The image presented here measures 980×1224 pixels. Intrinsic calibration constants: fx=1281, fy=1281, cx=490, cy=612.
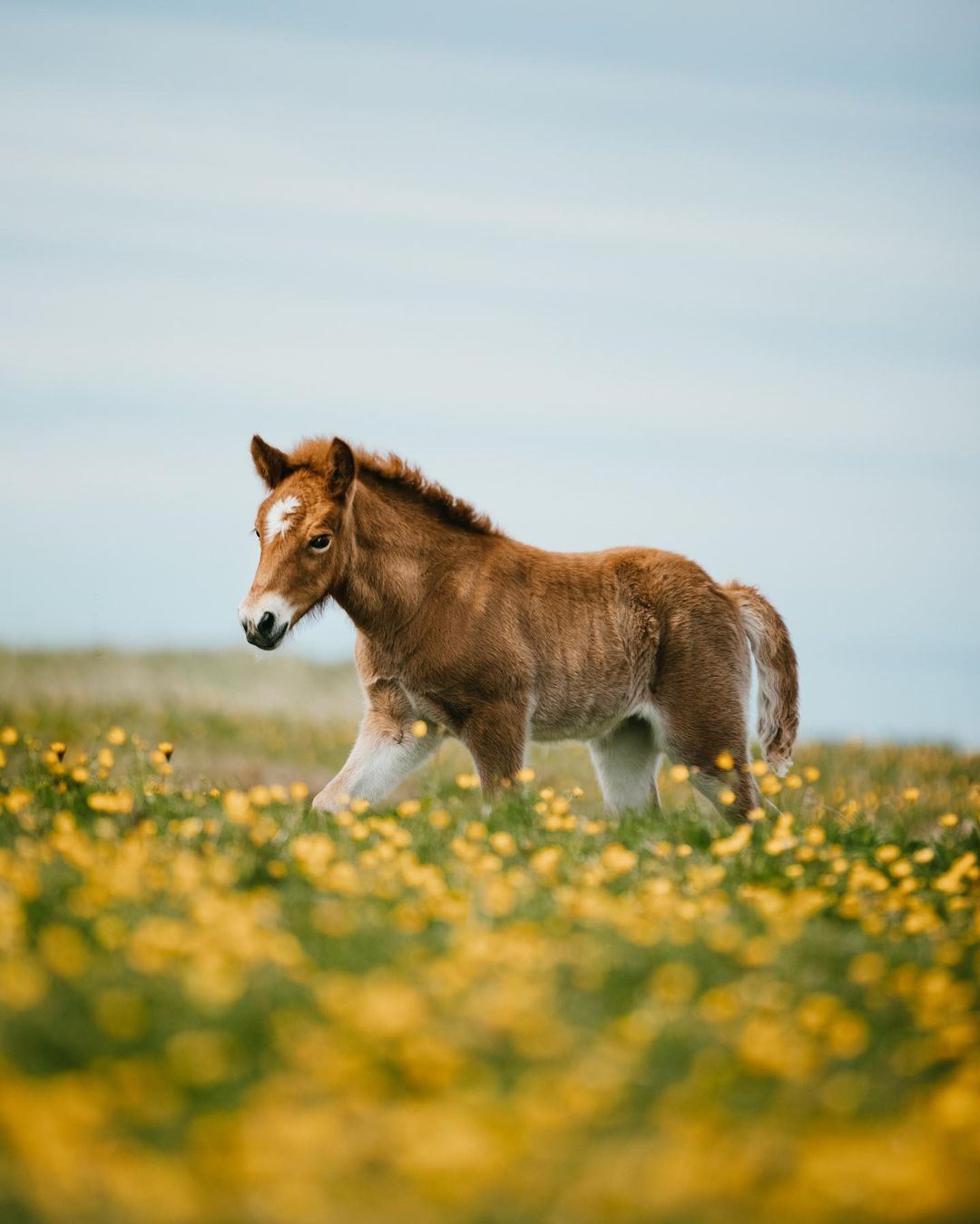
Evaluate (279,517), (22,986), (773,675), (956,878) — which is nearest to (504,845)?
(956,878)

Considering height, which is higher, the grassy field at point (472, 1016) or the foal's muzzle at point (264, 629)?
the foal's muzzle at point (264, 629)

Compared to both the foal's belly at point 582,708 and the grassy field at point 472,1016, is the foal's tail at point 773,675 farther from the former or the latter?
the grassy field at point 472,1016

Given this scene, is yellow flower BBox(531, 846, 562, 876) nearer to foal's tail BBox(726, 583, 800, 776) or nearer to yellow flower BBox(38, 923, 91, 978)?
yellow flower BBox(38, 923, 91, 978)

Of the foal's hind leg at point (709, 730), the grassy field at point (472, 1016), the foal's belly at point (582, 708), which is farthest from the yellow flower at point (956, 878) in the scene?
the foal's belly at point (582, 708)

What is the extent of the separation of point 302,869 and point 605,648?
3.91 metres

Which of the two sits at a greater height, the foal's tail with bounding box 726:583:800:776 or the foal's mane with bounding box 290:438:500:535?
the foal's mane with bounding box 290:438:500:535

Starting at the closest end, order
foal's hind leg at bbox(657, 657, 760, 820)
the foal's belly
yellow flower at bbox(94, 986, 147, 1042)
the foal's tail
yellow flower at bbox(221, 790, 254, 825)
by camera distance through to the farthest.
Result: yellow flower at bbox(94, 986, 147, 1042) < yellow flower at bbox(221, 790, 254, 825) < the foal's belly < foal's hind leg at bbox(657, 657, 760, 820) < the foal's tail

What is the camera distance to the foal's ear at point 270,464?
8641 mm

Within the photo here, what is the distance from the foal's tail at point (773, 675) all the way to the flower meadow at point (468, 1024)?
317cm

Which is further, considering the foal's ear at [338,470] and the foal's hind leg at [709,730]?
the foal's hind leg at [709,730]

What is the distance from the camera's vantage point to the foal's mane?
9.09 meters

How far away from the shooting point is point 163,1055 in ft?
12.1

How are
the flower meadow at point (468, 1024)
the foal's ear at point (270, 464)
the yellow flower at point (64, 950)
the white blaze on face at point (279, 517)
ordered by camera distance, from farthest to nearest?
the foal's ear at point (270, 464) < the white blaze on face at point (279, 517) < the yellow flower at point (64, 950) < the flower meadow at point (468, 1024)

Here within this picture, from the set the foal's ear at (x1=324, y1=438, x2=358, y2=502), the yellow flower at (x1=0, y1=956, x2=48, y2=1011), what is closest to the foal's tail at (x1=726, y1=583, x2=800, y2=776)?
the foal's ear at (x1=324, y1=438, x2=358, y2=502)
